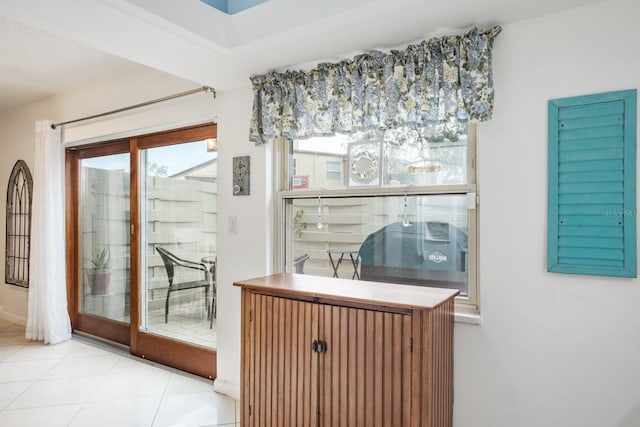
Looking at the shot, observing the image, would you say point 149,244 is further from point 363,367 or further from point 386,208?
point 363,367

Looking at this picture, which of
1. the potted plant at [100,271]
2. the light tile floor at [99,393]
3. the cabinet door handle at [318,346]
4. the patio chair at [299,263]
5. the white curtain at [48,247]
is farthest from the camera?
the potted plant at [100,271]

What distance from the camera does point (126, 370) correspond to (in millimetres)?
3223

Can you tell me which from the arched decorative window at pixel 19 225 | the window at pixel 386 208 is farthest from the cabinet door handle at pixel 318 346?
the arched decorative window at pixel 19 225

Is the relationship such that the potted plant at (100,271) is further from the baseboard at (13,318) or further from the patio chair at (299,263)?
the patio chair at (299,263)

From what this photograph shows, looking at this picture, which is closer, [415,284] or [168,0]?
[168,0]

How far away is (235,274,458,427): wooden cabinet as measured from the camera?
1.65 m

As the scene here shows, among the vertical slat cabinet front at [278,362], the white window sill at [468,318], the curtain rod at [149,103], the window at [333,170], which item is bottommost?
the vertical slat cabinet front at [278,362]

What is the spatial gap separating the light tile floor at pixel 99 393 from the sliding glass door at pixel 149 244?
7.7 inches

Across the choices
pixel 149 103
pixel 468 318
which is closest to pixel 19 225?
pixel 149 103

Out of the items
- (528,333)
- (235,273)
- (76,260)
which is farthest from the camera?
(76,260)

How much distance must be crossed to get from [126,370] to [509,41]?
11.3 ft

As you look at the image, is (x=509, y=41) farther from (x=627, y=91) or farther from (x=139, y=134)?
(x=139, y=134)

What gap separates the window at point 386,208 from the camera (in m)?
2.12

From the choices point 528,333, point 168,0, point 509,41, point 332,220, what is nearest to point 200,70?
point 168,0
